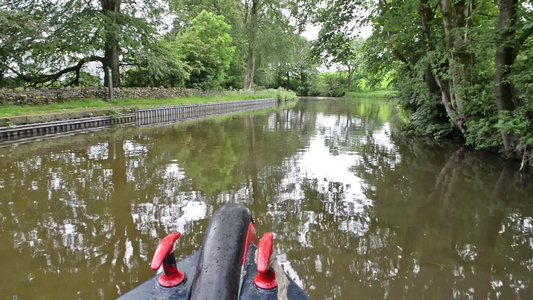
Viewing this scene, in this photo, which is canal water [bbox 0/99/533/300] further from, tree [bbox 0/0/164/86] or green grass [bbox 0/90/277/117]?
tree [bbox 0/0/164/86]

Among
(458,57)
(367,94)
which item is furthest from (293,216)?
(367,94)

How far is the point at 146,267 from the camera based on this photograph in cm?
336

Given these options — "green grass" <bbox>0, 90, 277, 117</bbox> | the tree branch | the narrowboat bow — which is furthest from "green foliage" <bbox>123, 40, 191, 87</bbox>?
the narrowboat bow

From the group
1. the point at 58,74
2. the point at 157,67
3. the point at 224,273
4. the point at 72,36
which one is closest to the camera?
the point at 224,273

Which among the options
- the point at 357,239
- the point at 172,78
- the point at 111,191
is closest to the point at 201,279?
the point at 357,239

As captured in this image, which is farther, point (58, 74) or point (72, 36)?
point (58, 74)

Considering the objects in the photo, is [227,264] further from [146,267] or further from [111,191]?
[111,191]

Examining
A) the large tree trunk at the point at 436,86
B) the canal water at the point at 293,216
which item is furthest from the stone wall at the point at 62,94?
the large tree trunk at the point at 436,86

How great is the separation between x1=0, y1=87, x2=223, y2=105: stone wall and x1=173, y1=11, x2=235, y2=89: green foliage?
3.80 meters

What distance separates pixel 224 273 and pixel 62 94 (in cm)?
1699

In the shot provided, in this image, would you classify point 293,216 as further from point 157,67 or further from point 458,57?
point 157,67

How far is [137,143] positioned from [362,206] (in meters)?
7.62

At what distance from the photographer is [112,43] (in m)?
16.3

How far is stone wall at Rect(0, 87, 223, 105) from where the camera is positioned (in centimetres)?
1310
